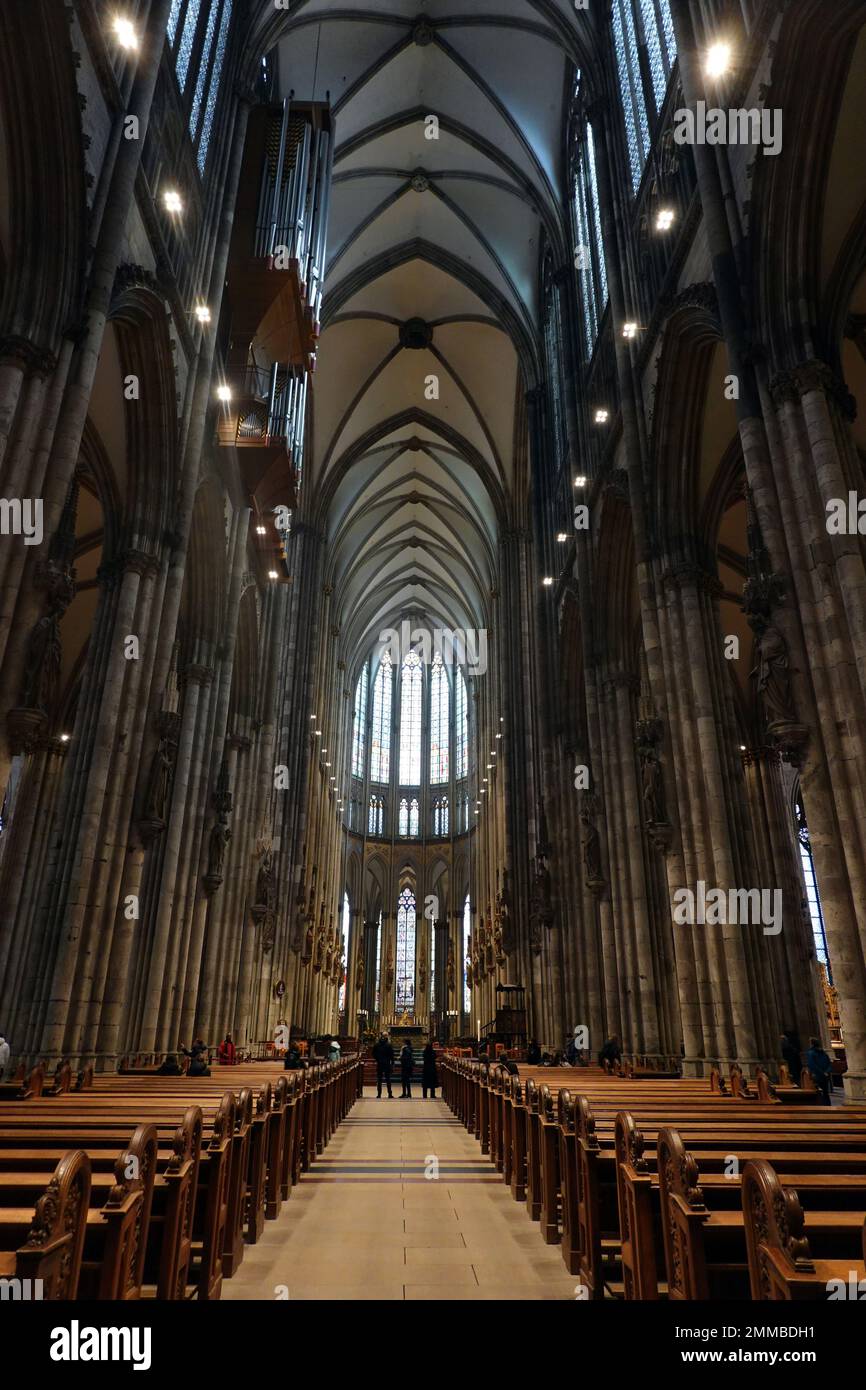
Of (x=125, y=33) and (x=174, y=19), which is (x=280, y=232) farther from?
(x=125, y=33)

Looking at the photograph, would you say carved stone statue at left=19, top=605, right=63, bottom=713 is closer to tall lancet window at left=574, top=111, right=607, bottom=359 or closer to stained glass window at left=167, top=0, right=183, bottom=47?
stained glass window at left=167, top=0, right=183, bottom=47

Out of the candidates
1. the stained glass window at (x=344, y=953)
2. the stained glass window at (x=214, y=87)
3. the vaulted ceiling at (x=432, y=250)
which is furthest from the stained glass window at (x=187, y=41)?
the stained glass window at (x=344, y=953)

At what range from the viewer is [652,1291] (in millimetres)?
3316

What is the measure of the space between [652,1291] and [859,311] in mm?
12815

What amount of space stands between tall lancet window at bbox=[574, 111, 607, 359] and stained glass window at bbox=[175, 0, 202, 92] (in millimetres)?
8405

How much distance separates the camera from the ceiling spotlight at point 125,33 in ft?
34.0

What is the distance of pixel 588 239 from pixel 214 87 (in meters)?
8.88

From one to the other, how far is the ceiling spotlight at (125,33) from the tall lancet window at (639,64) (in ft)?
26.6

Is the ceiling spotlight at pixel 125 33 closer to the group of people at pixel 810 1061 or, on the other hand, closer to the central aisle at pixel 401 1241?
the central aisle at pixel 401 1241

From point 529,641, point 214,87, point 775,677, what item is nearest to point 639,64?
point 214,87

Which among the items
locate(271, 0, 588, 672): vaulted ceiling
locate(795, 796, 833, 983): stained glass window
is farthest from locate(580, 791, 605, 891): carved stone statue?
locate(271, 0, 588, 672): vaulted ceiling

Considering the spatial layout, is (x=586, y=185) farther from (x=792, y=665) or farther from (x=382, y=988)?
(x=382, y=988)

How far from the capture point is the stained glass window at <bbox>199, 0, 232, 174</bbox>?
1538 centimetres
